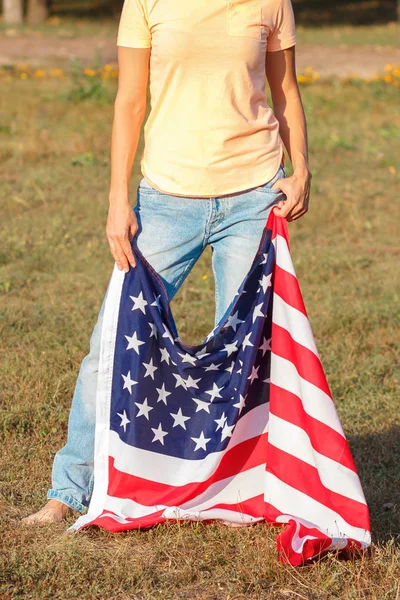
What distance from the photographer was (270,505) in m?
3.10

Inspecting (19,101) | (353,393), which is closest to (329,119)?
(19,101)

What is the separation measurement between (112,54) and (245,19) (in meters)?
14.1

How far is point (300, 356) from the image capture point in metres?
3.11

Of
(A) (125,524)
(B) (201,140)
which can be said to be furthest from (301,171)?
(A) (125,524)

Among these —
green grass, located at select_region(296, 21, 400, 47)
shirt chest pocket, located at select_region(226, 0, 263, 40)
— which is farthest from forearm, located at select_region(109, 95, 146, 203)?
green grass, located at select_region(296, 21, 400, 47)

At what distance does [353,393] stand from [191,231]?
1.95 m

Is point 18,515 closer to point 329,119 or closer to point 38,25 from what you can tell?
point 329,119

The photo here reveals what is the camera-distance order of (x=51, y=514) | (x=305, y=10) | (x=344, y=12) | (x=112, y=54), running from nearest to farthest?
(x=51, y=514) → (x=112, y=54) → (x=344, y=12) → (x=305, y=10)

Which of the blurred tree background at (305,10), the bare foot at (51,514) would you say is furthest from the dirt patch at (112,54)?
the bare foot at (51,514)

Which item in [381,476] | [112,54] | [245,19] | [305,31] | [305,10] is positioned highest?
[245,19]

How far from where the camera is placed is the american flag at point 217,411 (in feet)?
10.0

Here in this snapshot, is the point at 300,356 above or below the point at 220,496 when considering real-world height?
above

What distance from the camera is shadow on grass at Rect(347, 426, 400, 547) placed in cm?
355

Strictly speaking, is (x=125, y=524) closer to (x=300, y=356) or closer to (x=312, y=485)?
(x=312, y=485)
